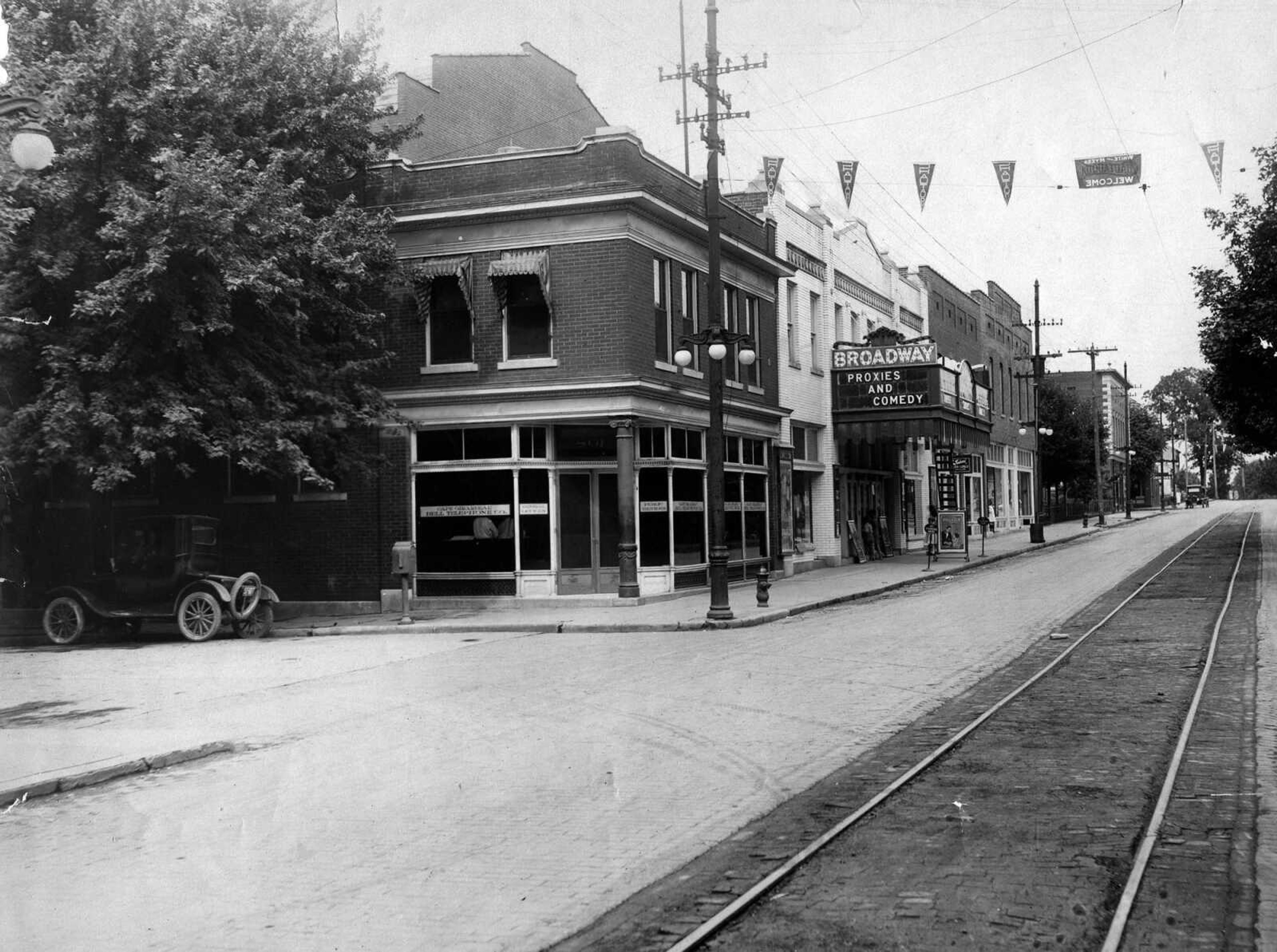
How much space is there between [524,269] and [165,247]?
6.90 meters

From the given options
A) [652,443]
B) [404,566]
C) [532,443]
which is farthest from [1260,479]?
[404,566]

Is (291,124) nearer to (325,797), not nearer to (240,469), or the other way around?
(240,469)

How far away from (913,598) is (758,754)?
14777 millimetres

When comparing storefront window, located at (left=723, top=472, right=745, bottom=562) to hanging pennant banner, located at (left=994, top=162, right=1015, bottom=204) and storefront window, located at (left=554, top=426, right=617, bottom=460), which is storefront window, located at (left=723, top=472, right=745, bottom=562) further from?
hanging pennant banner, located at (left=994, top=162, right=1015, bottom=204)

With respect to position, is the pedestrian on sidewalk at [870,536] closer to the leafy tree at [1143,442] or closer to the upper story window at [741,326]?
the upper story window at [741,326]

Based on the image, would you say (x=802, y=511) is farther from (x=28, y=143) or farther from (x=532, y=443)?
(x=28, y=143)

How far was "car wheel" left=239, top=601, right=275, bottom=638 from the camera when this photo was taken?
62.3 ft

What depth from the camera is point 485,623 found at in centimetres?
1931

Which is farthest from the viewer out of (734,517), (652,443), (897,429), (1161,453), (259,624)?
(1161,453)

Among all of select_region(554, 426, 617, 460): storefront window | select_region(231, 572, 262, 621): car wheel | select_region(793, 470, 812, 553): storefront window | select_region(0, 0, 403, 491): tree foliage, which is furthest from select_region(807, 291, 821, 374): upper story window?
select_region(231, 572, 262, 621): car wheel

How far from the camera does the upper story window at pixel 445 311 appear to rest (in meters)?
22.3

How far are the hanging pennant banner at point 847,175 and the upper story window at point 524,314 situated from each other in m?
5.61

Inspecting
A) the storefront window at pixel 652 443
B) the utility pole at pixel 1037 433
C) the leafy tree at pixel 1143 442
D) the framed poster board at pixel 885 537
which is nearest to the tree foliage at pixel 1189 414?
the leafy tree at pixel 1143 442

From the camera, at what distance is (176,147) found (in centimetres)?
1773
